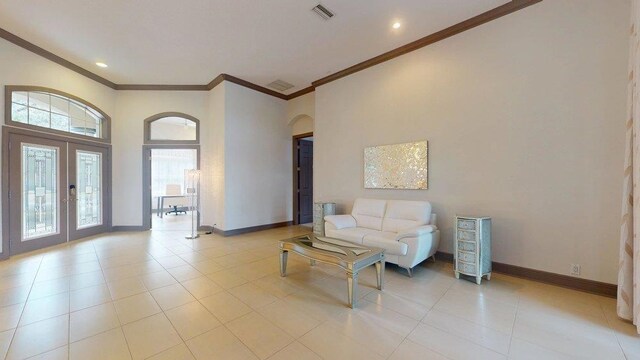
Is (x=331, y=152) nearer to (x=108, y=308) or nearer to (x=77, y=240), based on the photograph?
(x=108, y=308)

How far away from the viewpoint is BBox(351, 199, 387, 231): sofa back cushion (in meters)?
4.08

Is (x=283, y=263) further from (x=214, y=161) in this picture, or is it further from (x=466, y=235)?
(x=214, y=161)

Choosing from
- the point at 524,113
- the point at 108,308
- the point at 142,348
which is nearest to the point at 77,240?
the point at 108,308

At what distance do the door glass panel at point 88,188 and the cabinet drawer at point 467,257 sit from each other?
7.03m

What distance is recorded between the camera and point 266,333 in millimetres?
1999

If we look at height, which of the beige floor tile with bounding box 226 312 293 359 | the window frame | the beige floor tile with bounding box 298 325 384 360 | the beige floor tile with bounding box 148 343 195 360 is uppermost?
the window frame

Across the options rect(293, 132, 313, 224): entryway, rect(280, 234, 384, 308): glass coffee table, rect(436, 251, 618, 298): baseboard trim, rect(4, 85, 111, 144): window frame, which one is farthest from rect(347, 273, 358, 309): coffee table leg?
rect(4, 85, 111, 144): window frame

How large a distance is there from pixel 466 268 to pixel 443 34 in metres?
3.39

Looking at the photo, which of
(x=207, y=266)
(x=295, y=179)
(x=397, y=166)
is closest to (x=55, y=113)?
(x=207, y=266)

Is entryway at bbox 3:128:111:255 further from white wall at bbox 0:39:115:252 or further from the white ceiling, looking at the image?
the white ceiling

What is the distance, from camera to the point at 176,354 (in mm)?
1743

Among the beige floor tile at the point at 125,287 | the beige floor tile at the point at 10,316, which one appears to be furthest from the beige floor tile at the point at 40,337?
the beige floor tile at the point at 125,287

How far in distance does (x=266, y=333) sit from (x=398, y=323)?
1.14 m

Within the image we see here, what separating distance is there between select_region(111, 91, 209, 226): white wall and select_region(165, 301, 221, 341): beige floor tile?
4.68 m
